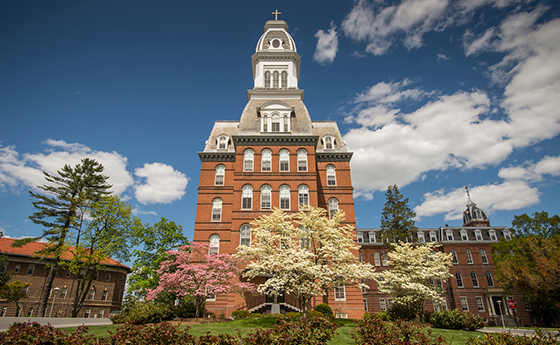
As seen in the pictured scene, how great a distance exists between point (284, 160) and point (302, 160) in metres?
1.88

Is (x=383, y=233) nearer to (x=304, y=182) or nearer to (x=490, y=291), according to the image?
(x=304, y=182)

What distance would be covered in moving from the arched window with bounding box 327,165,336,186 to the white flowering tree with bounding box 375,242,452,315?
953cm

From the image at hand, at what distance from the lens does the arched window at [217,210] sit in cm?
3142

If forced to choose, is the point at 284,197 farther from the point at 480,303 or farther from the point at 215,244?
the point at 480,303

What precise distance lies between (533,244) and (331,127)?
24.3 m

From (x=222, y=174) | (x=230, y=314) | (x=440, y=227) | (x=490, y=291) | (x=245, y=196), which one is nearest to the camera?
(x=230, y=314)

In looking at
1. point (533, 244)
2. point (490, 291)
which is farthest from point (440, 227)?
point (533, 244)

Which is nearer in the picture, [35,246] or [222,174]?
[222,174]

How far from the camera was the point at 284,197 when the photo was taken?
30.4 metres

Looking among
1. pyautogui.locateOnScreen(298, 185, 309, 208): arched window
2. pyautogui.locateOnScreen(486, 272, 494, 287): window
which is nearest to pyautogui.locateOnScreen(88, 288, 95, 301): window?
pyautogui.locateOnScreen(298, 185, 309, 208): arched window

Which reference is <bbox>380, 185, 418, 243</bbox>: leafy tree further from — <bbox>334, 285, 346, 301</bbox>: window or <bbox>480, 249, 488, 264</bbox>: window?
<bbox>480, 249, 488, 264</bbox>: window

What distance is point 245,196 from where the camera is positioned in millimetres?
30359

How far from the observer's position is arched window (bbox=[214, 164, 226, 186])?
32.8 meters

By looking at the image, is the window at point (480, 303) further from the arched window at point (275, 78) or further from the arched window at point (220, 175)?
A: the arched window at point (275, 78)
